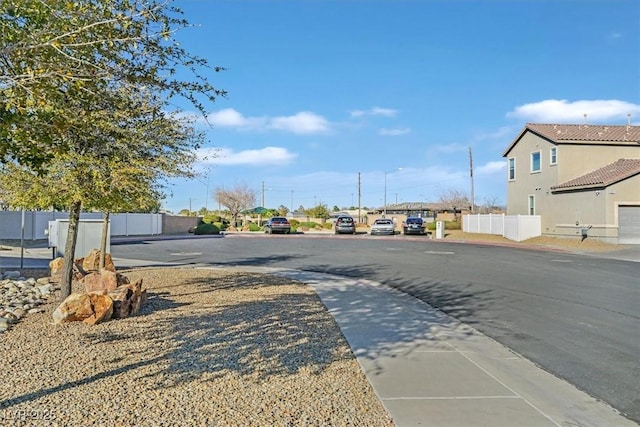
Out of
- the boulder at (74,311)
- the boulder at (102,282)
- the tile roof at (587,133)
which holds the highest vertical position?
the tile roof at (587,133)

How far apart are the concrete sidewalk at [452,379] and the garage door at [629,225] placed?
24.7 meters

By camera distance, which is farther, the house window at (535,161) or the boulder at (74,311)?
the house window at (535,161)

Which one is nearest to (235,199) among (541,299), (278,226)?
(278,226)

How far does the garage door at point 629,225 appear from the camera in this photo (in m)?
28.8

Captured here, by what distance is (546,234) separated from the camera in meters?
34.8

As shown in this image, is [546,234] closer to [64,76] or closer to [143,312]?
[143,312]

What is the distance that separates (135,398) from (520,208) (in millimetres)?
37780

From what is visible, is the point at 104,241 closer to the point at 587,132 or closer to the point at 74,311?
the point at 74,311

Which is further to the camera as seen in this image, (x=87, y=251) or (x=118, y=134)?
(x=87, y=251)

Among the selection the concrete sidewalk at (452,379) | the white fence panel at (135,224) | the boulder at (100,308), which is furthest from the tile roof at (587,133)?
the boulder at (100,308)

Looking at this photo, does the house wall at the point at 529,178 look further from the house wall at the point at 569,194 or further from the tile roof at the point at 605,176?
the tile roof at the point at 605,176

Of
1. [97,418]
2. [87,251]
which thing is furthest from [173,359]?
[87,251]

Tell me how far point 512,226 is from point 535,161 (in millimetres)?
4957

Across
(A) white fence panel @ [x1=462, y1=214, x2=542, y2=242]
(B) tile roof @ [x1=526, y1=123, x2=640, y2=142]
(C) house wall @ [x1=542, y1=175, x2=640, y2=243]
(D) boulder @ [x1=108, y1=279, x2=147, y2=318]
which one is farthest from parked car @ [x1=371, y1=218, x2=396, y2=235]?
(D) boulder @ [x1=108, y1=279, x2=147, y2=318]
